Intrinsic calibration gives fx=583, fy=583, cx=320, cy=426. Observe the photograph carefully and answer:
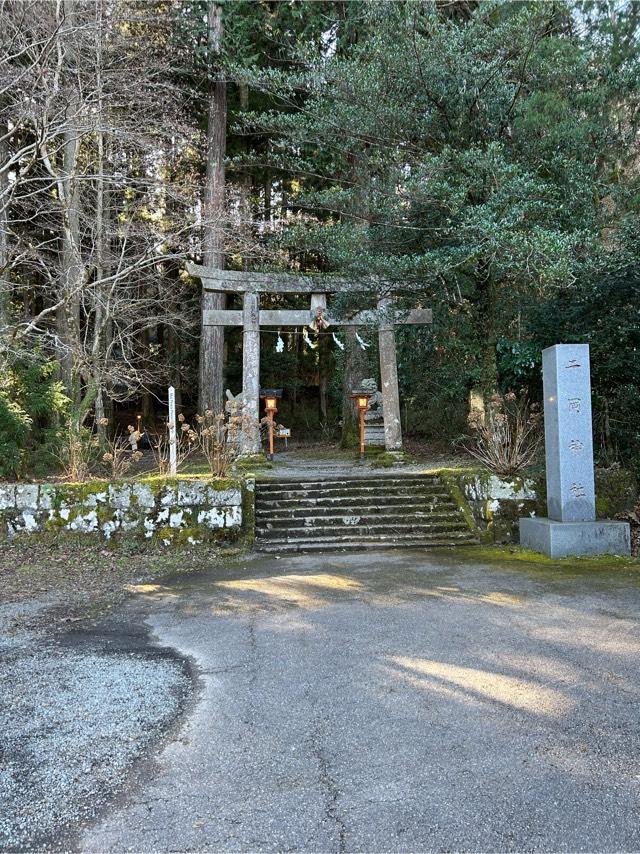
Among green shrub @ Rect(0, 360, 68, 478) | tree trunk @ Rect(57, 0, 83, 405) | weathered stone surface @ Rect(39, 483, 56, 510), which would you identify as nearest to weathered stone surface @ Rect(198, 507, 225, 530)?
weathered stone surface @ Rect(39, 483, 56, 510)

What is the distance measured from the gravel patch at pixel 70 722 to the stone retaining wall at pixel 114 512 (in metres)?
3.11

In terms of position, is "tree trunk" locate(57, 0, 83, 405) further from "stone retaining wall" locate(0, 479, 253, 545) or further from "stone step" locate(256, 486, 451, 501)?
"stone step" locate(256, 486, 451, 501)

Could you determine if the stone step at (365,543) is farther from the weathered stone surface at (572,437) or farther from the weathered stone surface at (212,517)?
the weathered stone surface at (572,437)

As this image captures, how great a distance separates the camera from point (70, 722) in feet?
8.70

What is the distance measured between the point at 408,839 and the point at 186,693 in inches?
60.0

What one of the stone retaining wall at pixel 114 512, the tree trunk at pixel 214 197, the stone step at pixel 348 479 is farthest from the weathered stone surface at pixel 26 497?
the tree trunk at pixel 214 197

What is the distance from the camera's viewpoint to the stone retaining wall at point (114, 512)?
703 centimetres

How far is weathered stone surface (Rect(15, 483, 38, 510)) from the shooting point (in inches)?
277

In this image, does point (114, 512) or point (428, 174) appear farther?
point (428, 174)

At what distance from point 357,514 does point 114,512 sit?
3.02 metres

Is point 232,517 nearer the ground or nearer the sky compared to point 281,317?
nearer the ground

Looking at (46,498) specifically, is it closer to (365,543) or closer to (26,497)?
(26,497)

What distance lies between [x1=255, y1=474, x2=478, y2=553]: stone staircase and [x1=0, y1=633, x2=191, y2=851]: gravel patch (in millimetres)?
3454

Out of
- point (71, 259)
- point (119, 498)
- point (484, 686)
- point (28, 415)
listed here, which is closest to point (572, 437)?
point (484, 686)
